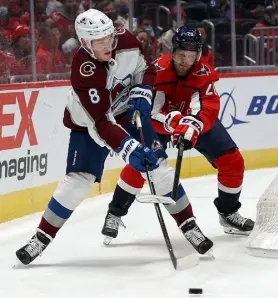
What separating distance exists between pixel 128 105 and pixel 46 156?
1.72 meters

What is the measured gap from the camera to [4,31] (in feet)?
20.6

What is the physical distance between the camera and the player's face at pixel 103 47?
13.4 feet

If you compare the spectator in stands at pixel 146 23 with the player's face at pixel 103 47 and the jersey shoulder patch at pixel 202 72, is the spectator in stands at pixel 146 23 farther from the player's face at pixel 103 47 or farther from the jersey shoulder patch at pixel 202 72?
the player's face at pixel 103 47

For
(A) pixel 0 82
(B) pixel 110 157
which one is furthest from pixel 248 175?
(A) pixel 0 82

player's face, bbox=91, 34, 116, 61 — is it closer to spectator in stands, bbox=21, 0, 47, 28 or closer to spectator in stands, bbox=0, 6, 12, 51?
spectator in stands, bbox=0, 6, 12, 51

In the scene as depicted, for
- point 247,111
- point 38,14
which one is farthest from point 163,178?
point 247,111

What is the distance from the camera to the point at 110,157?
675 cm

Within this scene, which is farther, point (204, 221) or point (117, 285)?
point (204, 221)

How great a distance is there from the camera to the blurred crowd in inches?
251

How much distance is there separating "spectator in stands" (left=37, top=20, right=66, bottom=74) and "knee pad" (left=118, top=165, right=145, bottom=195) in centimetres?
188

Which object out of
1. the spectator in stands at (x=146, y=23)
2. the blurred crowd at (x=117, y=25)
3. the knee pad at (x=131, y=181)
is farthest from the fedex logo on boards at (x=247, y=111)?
the knee pad at (x=131, y=181)

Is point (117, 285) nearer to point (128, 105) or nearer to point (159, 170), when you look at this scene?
point (159, 170)

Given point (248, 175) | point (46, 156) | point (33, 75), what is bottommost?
point (248, 175)

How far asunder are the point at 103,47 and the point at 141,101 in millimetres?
340
